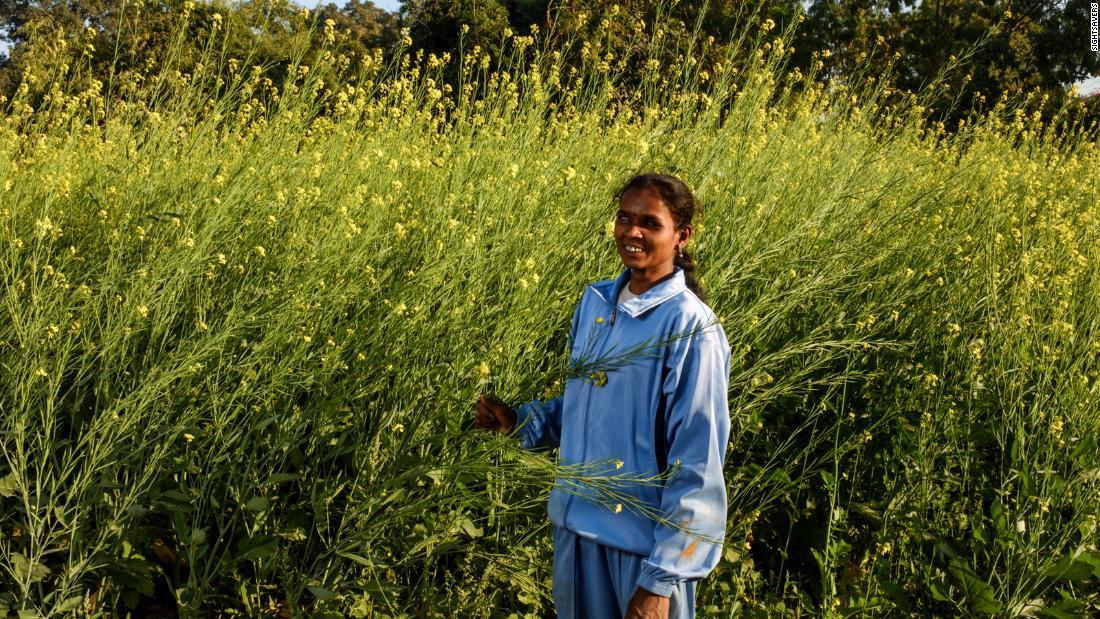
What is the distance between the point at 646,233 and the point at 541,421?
55 centimetres

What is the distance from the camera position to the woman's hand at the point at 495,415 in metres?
2.12

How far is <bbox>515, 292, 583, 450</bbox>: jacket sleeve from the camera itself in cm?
215

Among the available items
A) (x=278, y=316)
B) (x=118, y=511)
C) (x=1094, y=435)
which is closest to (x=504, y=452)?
(x=278, y=316)

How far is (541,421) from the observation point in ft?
7.21

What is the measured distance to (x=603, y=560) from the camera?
192 centimetres

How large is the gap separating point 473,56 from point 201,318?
2618 millimetres

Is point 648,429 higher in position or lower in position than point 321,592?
higher

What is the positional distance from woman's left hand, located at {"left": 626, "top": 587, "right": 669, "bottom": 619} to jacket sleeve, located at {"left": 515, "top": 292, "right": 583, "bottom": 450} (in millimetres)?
488

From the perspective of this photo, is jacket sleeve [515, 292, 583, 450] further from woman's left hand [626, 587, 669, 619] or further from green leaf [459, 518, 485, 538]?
woman's left hand [626, 587, 669, 619]

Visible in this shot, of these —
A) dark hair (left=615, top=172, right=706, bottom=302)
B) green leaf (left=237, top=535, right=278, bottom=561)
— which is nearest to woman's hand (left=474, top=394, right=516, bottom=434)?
dark hair (left=615, top=172, right=706, bottom=302)

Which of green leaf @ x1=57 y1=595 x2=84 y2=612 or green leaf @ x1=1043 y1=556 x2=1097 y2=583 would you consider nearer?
green leaf @ x1=57 y1=595 x2=84 y2=612

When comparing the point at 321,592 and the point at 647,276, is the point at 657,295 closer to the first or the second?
the point at 647,276

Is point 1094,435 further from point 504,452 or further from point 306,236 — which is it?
point 306,236

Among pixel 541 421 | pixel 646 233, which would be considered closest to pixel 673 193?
pixel 646 233
